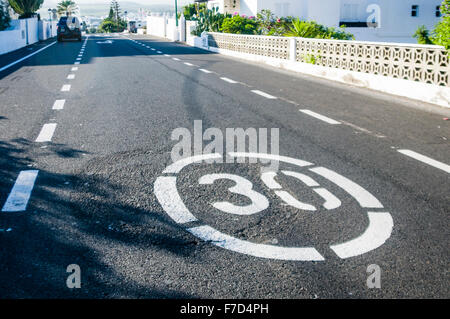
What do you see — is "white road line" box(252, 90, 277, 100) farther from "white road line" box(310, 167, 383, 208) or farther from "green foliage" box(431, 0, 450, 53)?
"white road line" box(310, 167, 383, 208)

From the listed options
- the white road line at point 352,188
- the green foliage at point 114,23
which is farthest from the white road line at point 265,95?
the green foliage at point 114,23

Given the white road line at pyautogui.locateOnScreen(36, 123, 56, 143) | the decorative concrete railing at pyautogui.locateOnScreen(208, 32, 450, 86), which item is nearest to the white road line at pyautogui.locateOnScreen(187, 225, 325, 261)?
the white road line at pyautogui.locateOnScreen(36, 123, 56, 143)

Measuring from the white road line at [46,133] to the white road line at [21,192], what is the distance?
1549mm

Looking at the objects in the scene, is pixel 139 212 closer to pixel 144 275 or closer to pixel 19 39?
pixel 144 275

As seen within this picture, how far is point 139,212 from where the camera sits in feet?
13.9

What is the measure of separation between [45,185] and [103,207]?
0.90 meters

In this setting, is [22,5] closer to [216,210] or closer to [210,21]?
[210,21]

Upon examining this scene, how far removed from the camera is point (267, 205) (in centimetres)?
441

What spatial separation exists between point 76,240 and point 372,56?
11.5 meters

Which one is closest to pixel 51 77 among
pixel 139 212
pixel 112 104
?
pixel 112 104

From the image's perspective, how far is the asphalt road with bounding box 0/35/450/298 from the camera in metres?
3.13

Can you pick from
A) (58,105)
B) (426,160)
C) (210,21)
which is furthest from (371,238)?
(210,21)

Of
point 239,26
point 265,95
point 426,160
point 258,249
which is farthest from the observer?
point 239,26

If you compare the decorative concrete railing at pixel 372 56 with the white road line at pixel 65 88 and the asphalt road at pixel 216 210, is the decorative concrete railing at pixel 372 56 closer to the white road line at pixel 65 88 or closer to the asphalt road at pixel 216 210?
the asphalt road at pixel 216 210
